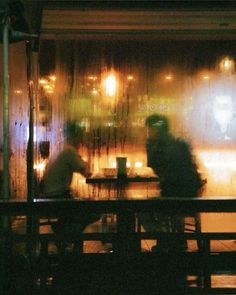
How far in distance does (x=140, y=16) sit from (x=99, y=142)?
1964 mm

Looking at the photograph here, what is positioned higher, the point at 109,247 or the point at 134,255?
the point at 134,255

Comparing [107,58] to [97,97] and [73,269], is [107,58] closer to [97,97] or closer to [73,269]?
[97,97]

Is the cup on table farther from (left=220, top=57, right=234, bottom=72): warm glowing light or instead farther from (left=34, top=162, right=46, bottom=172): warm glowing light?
(left=220, top=57, right=234, bottom=72): warm glowing light

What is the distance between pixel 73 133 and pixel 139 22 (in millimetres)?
1917

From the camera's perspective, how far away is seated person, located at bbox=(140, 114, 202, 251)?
Answer: 24.1 feet

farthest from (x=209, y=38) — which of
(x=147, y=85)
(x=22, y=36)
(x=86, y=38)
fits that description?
(x=22, y=36)

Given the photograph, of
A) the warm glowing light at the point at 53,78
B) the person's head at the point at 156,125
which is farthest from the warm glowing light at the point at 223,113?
the warm glowing light at the point at 53,78

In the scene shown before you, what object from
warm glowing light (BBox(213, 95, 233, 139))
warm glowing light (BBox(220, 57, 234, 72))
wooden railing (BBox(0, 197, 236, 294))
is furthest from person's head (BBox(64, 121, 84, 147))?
wooden railing (BBox(0, 197, 236, 294))

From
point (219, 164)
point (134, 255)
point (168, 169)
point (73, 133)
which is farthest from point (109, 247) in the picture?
point (134, 255)

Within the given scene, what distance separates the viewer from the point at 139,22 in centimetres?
763

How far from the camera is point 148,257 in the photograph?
546 centimetres

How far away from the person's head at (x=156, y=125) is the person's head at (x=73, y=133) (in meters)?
1.04

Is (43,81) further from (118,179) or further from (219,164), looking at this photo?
(219,164)

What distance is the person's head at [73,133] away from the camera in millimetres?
7930
